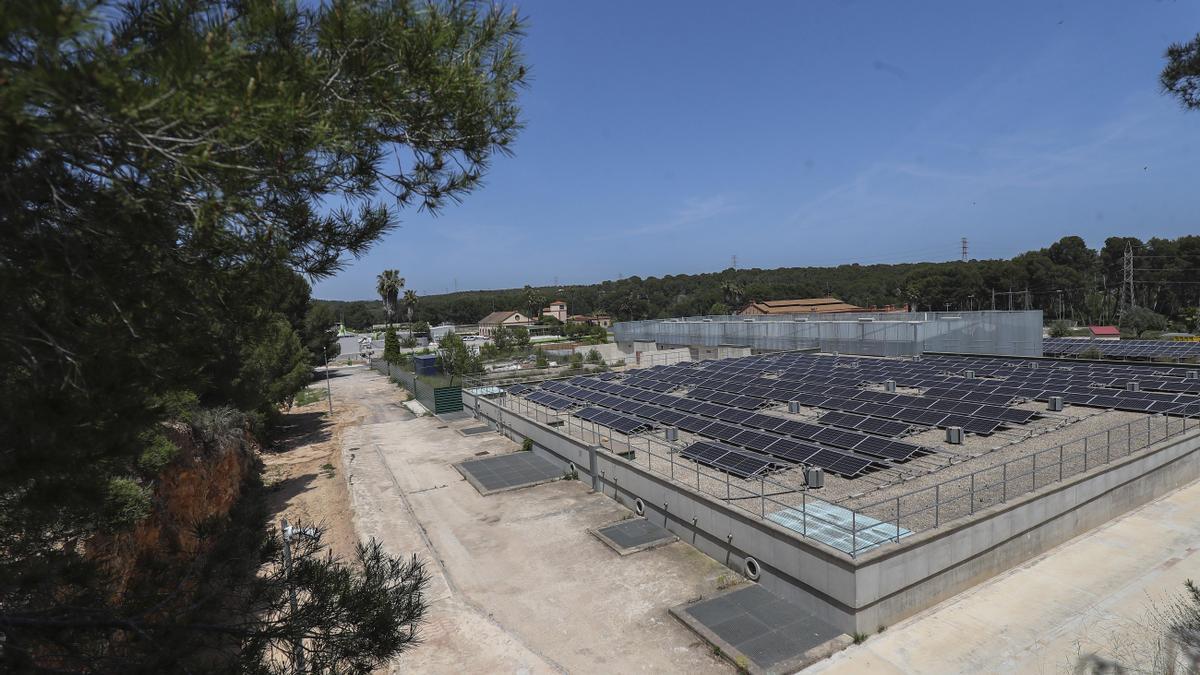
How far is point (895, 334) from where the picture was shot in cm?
3797

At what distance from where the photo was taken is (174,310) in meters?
5.06

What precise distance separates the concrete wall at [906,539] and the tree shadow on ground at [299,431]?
2263cm

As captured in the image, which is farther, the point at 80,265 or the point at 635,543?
the point at 635,543

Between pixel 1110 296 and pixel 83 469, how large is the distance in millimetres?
122828

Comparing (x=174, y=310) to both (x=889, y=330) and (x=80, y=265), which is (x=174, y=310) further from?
(x=889, y=330)

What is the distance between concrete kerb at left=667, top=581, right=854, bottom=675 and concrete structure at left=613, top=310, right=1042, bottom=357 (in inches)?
1238

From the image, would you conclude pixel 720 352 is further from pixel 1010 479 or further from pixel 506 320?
pixel 506 320

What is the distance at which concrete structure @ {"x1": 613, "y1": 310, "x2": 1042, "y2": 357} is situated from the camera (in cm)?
3575

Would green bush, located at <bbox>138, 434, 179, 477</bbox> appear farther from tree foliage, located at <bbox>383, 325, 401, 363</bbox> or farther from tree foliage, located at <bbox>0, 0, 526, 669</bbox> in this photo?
tree foliage, located at <bbox>383, 325, 401, 363</bbox>

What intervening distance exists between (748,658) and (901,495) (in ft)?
14.5

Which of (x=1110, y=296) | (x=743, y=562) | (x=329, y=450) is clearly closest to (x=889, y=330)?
(x=743, y=562)

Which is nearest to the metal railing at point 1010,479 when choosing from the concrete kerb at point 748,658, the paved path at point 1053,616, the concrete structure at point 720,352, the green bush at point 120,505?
the paved path at point 1053,616

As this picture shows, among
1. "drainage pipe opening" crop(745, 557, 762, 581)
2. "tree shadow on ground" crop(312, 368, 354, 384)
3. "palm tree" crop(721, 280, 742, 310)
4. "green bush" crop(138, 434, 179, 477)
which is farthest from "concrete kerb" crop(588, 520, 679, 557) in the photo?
"palm tree" crop(721, 280, 742, 310)

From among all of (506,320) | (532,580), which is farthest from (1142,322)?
(506,320)
